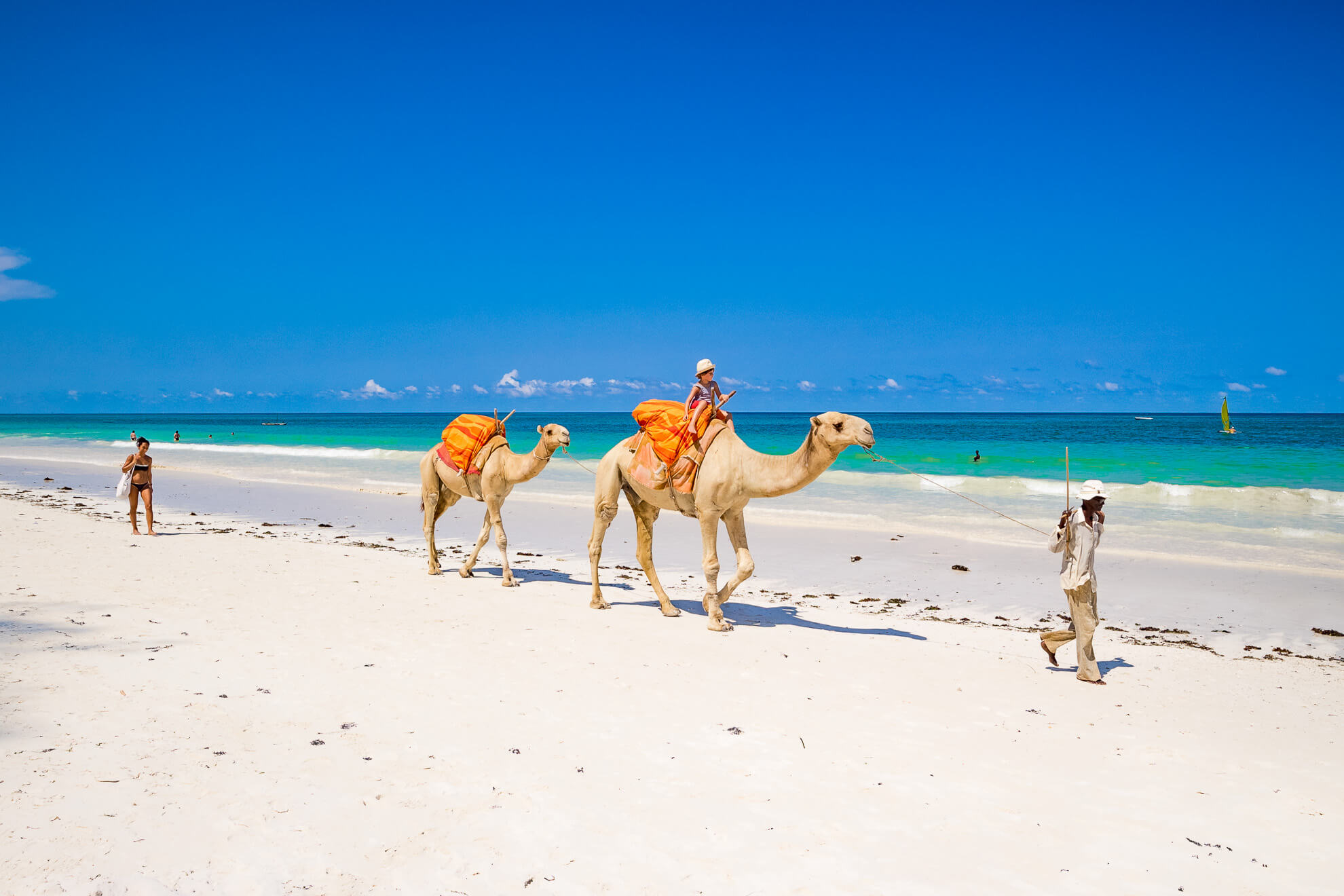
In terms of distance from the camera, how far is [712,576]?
324 inches

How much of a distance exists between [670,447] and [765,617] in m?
2.25

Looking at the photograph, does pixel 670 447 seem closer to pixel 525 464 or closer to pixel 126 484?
pixel 525 464

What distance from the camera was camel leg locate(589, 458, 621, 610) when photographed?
29.9 ft

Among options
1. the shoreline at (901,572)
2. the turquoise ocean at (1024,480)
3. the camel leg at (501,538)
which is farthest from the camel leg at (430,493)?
the turquoise ocean at (1024,480)

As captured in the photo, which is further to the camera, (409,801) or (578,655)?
(578,655)

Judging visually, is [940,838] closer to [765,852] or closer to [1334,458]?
[765,852]

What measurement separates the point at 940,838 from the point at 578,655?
3.71 metres

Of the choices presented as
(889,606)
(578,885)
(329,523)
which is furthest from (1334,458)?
(578,885)

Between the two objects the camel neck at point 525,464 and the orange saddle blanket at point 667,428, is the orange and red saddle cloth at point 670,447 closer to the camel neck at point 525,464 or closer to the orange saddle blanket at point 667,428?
the orange saddle blanket at point 667,428

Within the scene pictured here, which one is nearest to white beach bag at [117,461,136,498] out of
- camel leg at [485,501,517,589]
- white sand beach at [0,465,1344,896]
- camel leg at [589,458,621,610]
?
white sand beach at [0,465,1344,896]

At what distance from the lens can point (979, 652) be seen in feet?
24.3

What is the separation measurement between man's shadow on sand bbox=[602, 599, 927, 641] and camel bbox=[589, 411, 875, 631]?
1.03 ft

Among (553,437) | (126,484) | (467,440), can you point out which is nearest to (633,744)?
(553,437)

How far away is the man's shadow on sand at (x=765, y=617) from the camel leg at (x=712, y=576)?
0.45m
